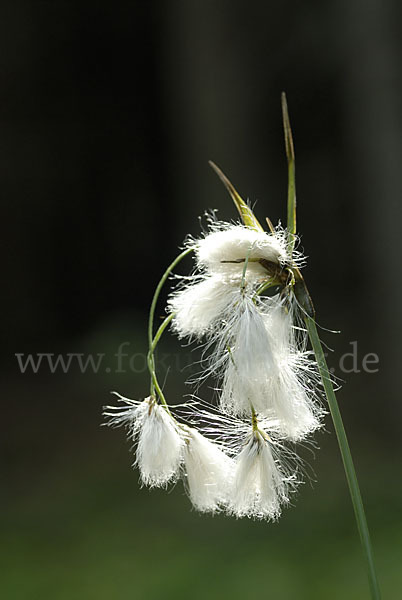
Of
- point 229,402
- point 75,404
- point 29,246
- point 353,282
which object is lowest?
point 75,404

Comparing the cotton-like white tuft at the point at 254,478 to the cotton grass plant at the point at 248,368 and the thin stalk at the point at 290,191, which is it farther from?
the thin stalk at the point at 290,191

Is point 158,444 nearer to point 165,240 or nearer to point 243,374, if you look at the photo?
point 243,374

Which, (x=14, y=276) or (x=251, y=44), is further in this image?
(x=14, y=276)

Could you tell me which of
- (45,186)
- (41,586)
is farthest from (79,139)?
(41,586)

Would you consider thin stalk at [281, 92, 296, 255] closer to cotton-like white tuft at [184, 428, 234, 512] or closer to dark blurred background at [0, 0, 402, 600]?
cotton-like white tuft at [184, 428, 234, 512]

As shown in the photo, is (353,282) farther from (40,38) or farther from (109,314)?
(40,38)

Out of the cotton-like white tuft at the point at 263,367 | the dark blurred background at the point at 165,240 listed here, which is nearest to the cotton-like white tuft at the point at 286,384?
the cotton-like white tuft at the point at 263,367

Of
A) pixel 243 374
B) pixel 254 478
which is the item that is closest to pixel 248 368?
pixel 243 374
